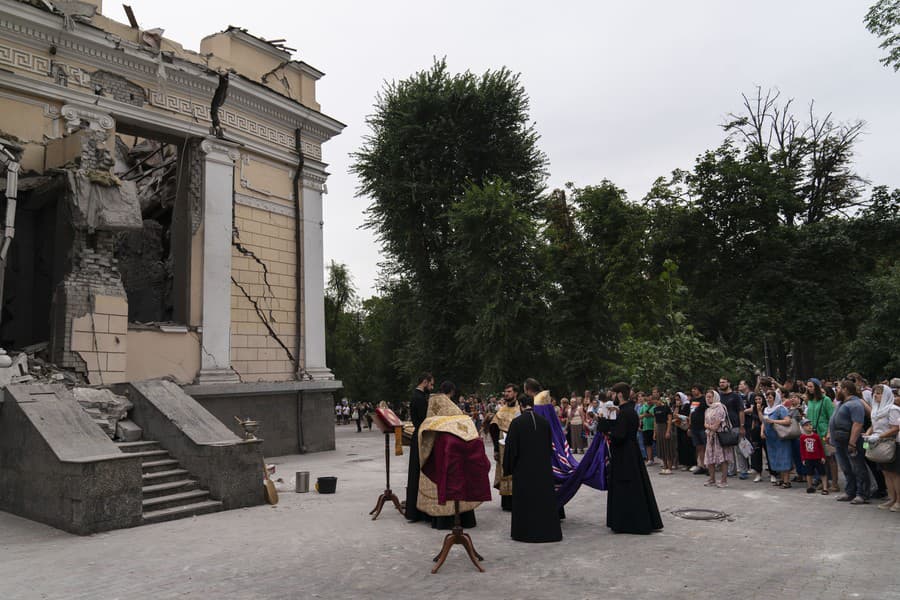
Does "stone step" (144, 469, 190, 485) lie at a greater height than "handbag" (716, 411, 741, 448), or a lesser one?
lesser

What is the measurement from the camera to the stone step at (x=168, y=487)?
9414 millimetres

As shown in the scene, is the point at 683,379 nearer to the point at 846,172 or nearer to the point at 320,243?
the point at 320,243

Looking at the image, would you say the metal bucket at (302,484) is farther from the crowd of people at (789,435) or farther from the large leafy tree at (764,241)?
the large leafy tree at (764,241)

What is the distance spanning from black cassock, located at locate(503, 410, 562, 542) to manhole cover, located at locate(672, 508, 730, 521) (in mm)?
2291

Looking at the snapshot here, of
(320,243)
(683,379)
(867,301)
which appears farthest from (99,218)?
(867,301)

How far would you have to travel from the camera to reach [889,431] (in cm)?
879

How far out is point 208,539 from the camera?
7.79 meters

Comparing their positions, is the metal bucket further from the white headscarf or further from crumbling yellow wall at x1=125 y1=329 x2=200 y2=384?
the white headscarf

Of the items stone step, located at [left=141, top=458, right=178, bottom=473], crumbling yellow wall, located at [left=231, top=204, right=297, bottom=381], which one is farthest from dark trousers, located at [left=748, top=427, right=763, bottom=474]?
crumbling yellow wall, located at [left=231, top=204, right=297, bottom=381]

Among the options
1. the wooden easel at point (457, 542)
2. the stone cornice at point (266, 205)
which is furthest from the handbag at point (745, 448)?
the stone cornice at point (266, 205)

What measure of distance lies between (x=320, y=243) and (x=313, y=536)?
12603 mm

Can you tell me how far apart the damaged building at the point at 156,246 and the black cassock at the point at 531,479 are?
4.57 meters

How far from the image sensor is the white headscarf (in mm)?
8930

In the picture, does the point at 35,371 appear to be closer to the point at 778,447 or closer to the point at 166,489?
the point at 166,489
